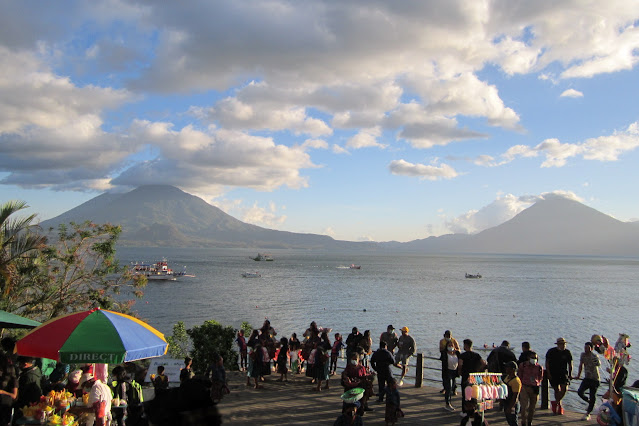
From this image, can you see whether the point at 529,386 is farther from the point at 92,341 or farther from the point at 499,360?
the point at 92,341

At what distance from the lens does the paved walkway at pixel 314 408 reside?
400 inches

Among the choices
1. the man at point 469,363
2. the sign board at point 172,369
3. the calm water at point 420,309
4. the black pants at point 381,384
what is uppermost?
the man at point 469,363

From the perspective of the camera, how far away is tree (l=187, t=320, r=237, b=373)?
14.8m

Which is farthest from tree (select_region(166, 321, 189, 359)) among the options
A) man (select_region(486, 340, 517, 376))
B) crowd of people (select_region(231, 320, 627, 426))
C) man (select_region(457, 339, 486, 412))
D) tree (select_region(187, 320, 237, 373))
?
man (select_region(486, 340, 517, 376))

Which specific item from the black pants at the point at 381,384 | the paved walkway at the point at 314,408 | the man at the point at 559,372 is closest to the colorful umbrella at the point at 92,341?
the paved walkway at the point at 314,408

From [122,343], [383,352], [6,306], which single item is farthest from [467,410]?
[6,306]

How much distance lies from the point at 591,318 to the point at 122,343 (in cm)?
5866

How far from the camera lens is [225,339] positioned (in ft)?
49.4

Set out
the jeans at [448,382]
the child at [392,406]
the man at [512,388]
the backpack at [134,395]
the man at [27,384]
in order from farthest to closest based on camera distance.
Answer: the jeans at [448,382] → the child at [392,406] → the man at [512,388] → the backpack at [134,395] → the man at [27,384]

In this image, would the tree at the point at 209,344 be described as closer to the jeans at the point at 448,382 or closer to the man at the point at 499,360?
the jeans at the point at 448,382

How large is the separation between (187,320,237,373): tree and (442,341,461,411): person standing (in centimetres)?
677

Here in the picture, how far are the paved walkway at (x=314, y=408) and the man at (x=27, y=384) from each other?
3.26 meters

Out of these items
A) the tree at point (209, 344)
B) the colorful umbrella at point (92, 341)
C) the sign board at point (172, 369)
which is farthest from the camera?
the tree at point (209, 344)

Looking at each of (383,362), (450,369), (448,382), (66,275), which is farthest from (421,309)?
(383,362)
